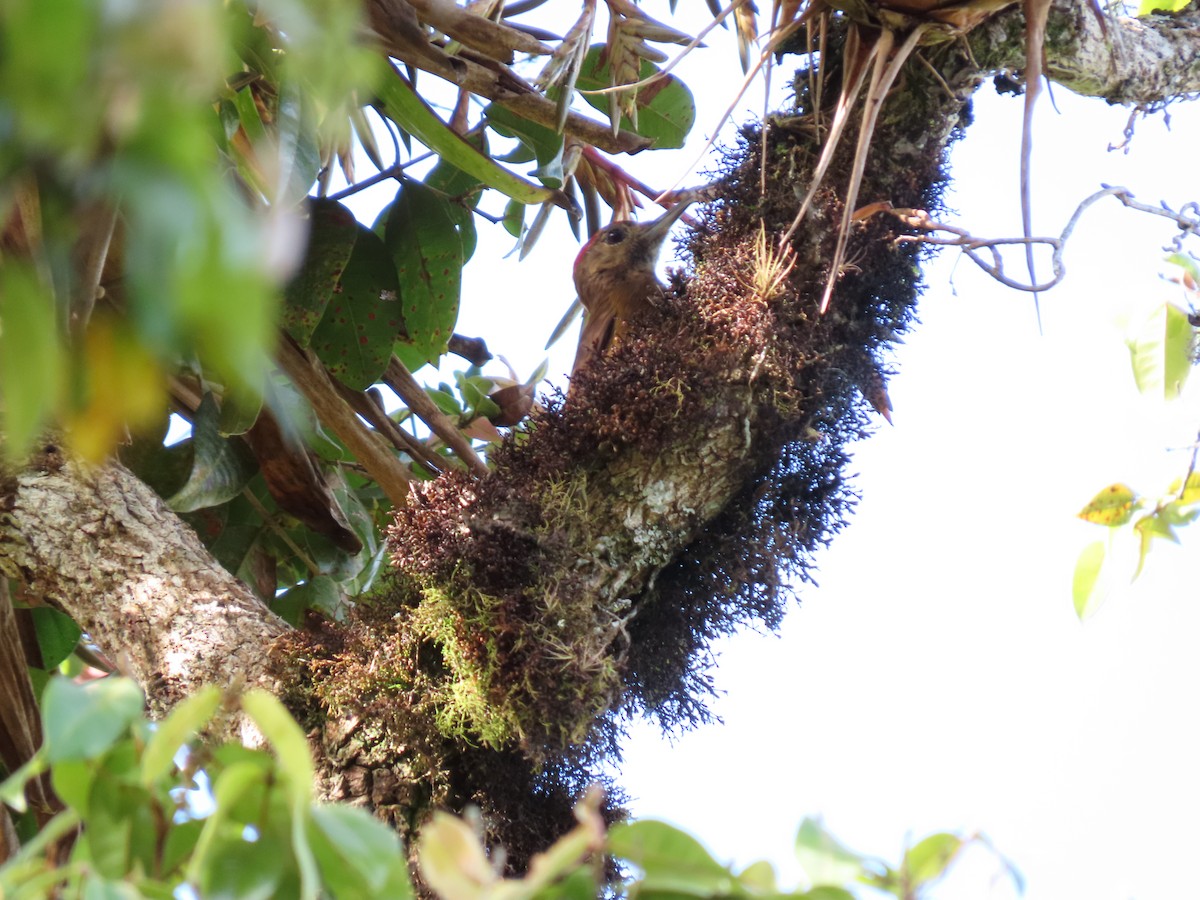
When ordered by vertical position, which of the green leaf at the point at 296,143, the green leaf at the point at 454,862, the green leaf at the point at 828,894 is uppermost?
the green leaf at the point at 296,143

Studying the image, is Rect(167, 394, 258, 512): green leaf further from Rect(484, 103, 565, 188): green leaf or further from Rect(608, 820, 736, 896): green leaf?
Rect(608, 820, 736, 896): green leaf

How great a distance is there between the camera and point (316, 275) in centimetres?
194

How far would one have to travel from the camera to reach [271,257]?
0.31m

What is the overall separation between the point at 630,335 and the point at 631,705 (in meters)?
0.55

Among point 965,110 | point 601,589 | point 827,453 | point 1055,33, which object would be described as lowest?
point 601,589

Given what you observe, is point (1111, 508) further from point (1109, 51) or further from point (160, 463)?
point (160, 463)

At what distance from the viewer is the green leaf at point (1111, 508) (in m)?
0.99

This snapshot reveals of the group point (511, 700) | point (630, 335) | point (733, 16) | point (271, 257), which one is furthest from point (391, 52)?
point (271, 257)

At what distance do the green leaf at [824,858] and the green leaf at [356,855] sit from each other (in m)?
0.22

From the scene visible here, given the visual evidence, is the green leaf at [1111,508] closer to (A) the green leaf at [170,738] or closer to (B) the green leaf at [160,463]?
(A) the green leaf at [170,738]

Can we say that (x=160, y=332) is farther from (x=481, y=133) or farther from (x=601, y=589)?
(x=481, y=133)

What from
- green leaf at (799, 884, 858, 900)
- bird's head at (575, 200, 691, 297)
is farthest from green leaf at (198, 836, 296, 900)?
bird's head at (575, 200, 691, 297)

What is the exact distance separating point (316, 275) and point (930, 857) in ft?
5.19

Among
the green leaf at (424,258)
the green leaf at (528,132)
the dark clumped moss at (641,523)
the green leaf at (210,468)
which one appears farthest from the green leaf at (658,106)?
the green leaf at (210,468)
